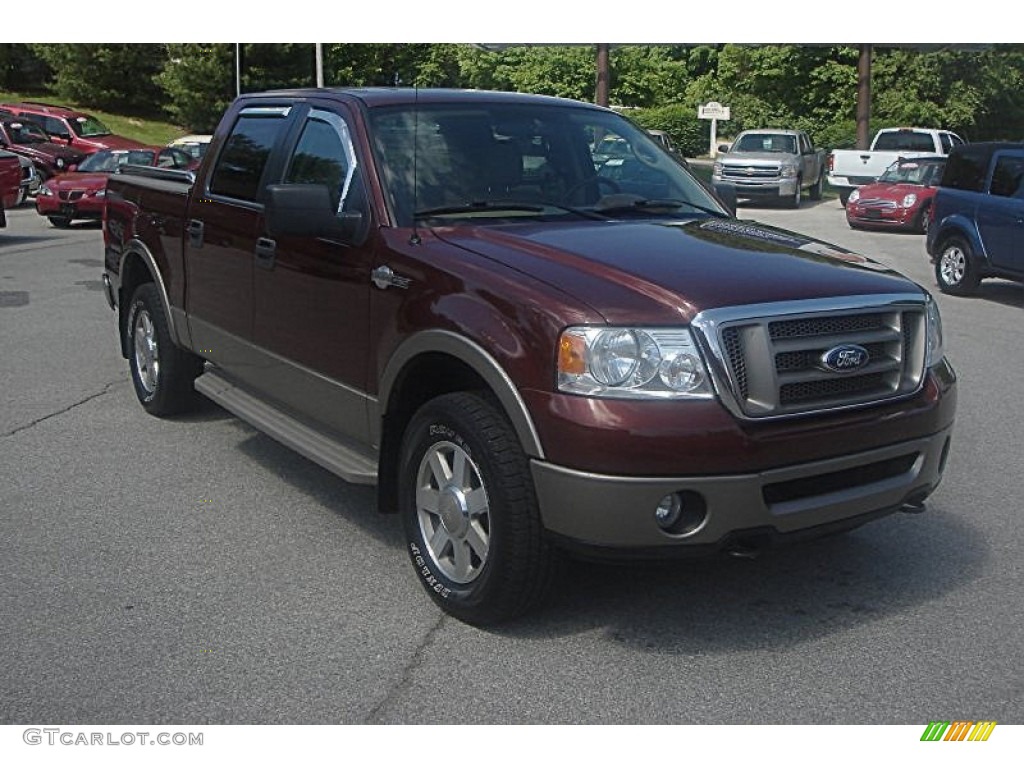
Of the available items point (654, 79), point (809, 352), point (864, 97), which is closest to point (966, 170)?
point (809, 352)

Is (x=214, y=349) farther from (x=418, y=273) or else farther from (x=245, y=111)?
(x=418, y=273)

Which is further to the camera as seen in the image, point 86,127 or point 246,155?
point 86,127

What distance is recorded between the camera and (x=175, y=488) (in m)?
6.05

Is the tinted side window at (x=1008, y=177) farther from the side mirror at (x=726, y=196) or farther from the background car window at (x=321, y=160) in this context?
the background car window at (x=321, y=160)

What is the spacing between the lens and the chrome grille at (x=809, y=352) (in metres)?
3.89

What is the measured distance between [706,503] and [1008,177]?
1145 cm

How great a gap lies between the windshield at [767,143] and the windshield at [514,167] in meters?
27.1

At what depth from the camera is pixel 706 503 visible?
12.7 feet

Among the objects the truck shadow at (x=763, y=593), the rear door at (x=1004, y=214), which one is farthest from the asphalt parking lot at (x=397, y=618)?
the rear door at (x=1004, y=214)

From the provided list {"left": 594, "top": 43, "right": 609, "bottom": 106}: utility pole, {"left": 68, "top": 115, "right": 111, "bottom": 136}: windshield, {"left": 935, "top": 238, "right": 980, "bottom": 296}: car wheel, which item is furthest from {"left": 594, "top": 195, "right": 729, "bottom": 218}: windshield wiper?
{"left": 594, "top": 43, "right": 609, "bottom": 106}: utility pole

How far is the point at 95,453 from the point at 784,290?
4234 mm

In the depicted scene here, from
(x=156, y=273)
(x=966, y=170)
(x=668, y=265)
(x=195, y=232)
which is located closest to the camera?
(x=668, y=265)

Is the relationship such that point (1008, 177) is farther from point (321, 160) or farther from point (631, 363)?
point (631, 363)

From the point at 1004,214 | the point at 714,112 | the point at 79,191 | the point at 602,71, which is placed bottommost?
the point at 79,191
